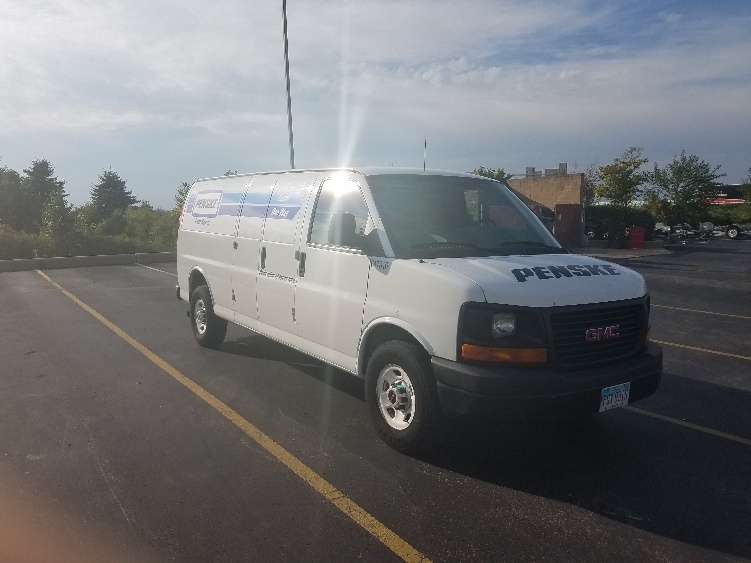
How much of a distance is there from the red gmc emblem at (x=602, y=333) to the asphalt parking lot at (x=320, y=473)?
949 millimetres

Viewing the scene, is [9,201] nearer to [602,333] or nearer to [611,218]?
[611,218]

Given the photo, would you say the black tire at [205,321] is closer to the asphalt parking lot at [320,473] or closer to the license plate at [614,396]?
the asphalt parking lot at [320,473]

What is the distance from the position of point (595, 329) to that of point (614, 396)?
0.48 m

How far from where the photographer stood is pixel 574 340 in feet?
13.5

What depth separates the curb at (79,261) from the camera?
64.6 ft

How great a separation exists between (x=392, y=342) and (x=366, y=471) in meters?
0.94

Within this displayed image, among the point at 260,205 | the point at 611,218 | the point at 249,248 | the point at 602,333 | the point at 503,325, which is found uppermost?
the point at 260,205

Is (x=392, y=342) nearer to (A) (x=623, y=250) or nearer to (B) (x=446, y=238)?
(B) (x=446, y=238)

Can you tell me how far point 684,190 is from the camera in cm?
4466

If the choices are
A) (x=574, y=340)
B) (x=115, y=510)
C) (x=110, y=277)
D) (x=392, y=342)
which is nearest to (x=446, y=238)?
(x=392, y=342)

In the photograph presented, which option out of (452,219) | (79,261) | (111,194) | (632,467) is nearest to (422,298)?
(452,219)

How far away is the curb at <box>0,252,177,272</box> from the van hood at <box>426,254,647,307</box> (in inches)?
766

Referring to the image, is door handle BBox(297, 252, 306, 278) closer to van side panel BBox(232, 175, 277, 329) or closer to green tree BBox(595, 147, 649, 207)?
van side panel BBox(232, 175, 277, 329)

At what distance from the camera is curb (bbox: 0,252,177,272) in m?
19.7
